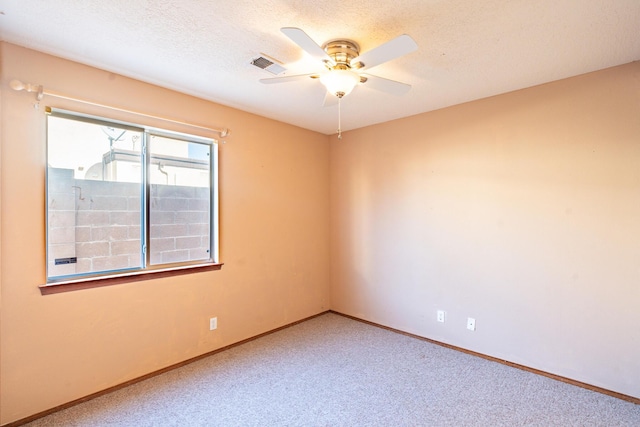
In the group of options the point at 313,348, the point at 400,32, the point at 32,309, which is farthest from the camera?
→ the point at 313,348

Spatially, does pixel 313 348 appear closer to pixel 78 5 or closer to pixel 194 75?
pixel 194 75

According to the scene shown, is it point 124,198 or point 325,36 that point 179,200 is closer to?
point 124,198

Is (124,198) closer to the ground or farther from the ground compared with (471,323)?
farther from the ground

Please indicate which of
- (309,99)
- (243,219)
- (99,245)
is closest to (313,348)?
(243,219)

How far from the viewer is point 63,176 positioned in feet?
7.24

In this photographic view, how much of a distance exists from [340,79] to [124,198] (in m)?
1.92

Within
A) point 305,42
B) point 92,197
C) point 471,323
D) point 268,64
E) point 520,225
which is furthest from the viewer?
point 471,323

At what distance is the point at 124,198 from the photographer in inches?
98.0

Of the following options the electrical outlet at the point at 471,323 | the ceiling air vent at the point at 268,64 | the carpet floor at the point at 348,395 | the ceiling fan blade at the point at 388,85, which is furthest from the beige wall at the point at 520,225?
the ceiling air vent at the point at 268,64

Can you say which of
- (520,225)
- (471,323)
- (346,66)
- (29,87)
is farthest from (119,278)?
(520,225)

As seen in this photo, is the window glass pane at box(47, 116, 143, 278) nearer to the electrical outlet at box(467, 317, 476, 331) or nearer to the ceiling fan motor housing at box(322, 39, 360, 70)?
the ceiling fan motor housing at box(322, 39, 360, 70)

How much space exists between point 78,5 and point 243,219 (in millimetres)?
2040

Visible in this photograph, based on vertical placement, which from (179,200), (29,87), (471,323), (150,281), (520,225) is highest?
(29,87)

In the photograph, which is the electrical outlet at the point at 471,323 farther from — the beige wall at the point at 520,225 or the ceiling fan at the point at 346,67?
the ceiling fan at the point at 346,67
